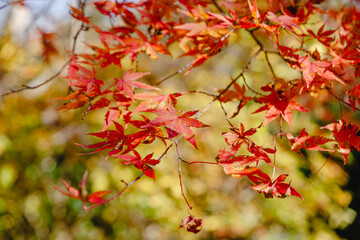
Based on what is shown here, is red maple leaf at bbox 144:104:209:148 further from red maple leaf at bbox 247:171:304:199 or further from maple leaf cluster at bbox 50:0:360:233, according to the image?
red maple leaf at bbox 247:171:304:199

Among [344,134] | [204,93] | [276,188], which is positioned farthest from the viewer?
[204,93]

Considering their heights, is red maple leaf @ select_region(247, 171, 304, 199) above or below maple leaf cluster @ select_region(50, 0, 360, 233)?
below

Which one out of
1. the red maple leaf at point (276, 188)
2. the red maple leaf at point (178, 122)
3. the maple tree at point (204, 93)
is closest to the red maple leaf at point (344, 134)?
the maple tree at point (204, 93)

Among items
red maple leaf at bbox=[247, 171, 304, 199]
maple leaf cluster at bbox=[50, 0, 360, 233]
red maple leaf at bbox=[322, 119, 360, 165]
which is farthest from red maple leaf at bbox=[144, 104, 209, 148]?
red maple leaf at bbox=[322, 119, 360, 165]

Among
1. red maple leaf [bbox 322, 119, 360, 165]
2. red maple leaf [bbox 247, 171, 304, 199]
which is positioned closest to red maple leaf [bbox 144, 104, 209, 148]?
red maple leaf [bbox 247, 171, 304, 199]

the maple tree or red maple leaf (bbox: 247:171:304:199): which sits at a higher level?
the maple tree

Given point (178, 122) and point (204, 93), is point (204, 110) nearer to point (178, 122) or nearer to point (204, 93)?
point (204, 93)

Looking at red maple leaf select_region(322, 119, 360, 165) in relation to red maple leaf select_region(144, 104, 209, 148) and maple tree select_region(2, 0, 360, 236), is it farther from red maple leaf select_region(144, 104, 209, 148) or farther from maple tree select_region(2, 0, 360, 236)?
red maple leaf select_region(144, 104, 209, 148)

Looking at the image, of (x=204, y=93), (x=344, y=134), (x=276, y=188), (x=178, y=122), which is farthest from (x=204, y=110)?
(x=344, y=134)

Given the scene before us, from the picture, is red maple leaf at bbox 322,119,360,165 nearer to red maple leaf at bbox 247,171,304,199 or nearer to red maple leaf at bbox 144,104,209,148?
red maple leaf at bbox 247,171,304,199

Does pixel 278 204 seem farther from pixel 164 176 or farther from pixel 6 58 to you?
pixel 6 58

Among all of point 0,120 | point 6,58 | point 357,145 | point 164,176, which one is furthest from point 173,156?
point 6,58

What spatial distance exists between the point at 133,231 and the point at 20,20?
2783mm

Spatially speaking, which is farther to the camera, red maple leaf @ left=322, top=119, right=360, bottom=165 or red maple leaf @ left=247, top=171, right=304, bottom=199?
red maple leaf @ left=322, top=119, right=360, bottom=165
